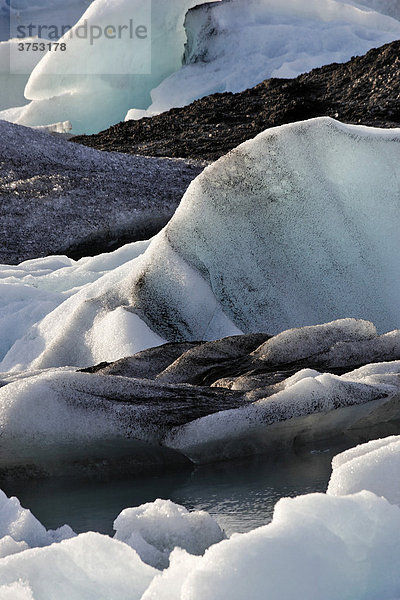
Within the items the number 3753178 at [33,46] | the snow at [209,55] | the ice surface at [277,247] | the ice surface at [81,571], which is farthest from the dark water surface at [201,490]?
the number 3753178 at [33,46]

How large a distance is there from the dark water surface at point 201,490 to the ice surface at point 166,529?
23 centimetres

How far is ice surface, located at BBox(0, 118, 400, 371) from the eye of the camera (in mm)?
3766

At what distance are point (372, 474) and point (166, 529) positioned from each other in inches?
15.3

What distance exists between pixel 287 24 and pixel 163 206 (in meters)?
9.75

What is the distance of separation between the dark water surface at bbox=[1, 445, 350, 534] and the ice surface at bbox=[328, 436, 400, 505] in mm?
284

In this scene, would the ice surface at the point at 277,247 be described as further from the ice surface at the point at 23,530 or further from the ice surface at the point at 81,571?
the ice surface at the point at 81,571

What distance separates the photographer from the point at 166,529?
1570mm

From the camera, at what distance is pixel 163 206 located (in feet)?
26.6

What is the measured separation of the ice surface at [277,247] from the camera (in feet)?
12.4

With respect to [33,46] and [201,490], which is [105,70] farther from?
[201,490]

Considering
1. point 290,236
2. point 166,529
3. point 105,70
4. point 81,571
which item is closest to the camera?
point 81,571

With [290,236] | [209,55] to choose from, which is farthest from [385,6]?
[290,236]

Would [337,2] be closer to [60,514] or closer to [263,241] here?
[263,241]

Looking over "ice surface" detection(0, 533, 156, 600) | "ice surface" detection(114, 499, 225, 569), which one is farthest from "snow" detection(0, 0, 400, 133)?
"ice surface" detection(0, 533, 156, 600)
